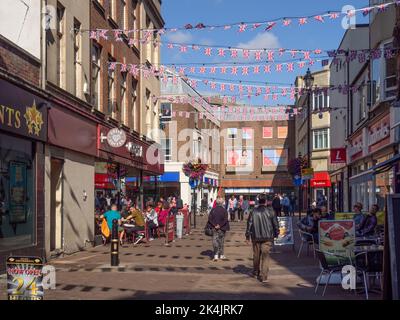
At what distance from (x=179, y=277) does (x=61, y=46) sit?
808cm

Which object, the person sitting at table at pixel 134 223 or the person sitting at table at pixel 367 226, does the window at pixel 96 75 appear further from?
the person sitting at table at pixel 367 226

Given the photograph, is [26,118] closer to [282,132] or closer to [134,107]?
[134,107]

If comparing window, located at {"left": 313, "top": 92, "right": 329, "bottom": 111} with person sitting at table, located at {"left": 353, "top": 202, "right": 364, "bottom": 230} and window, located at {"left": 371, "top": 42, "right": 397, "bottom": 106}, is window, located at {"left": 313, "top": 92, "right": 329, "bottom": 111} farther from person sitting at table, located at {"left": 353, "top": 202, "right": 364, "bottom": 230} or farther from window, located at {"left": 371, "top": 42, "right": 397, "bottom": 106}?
person sitting at table, located at {"left": 353, "top": 202, "right": 364, "bottom": 230}

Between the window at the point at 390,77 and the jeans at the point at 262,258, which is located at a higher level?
the window at the point at 390,77

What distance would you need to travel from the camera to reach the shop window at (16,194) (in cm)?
1317

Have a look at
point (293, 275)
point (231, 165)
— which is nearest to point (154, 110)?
point (293, 275)

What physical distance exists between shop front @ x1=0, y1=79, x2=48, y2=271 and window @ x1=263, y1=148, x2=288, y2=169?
6161 centimetres

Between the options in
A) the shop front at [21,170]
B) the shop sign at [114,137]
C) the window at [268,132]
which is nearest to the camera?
the shop front at [21,170]

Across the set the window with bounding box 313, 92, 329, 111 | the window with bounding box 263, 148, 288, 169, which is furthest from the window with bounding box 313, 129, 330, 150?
the window with bounding box 263, 148, 288, 169

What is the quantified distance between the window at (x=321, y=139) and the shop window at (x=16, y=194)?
41.9 metres

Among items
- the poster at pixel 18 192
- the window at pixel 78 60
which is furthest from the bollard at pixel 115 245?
the window at pixel 78 60

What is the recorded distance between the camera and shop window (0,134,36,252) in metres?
13.2

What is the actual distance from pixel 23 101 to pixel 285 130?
6520cm
